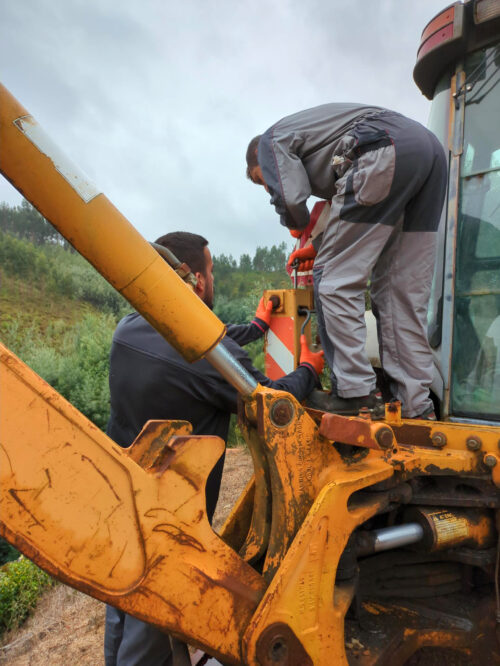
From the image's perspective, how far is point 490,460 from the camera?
6.21 ft

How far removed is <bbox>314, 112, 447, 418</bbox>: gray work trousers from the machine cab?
6.4 inches

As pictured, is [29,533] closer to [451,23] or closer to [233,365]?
[233,365]

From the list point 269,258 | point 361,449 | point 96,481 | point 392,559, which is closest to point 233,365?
point 96,481

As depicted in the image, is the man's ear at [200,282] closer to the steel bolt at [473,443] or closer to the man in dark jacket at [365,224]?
the man in dark jacket at [365,224]

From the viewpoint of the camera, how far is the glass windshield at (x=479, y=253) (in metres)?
2.18

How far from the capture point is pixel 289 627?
1447mm

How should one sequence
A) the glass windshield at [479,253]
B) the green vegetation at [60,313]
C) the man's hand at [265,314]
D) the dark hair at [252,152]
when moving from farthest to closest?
1. the green vegetation at [60,313]
2. the man's hand at [265,314]
3. the dark hair at [252,152]
4. the glass windshield at [479,253]

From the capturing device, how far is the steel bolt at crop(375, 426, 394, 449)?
1.68 m

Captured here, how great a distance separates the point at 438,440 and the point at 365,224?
931mm

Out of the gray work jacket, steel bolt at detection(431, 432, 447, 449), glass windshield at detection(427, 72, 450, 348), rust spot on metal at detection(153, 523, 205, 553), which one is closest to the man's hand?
the gray work jacket

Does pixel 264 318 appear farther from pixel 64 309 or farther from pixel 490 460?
pixel 64 309

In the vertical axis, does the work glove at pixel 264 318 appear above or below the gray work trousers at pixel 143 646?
above

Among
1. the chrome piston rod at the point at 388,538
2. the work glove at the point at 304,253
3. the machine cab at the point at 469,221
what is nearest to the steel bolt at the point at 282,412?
the chrome piston rod at the point at 388,538

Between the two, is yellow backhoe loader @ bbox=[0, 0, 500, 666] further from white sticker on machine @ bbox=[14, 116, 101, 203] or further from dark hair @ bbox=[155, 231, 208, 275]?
dark hair @ bbox=[155, 231, 208, 275]
